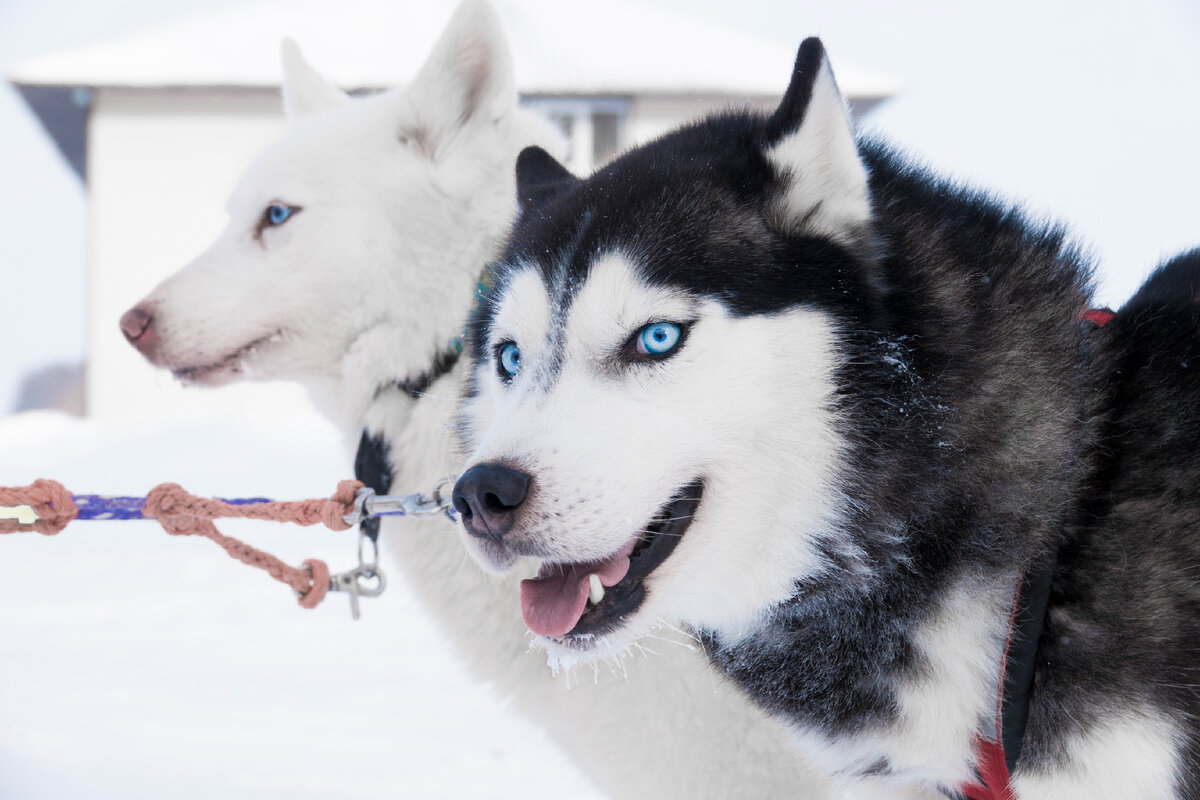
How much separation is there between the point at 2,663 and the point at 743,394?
3.44 m

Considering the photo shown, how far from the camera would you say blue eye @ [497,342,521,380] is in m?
1.37

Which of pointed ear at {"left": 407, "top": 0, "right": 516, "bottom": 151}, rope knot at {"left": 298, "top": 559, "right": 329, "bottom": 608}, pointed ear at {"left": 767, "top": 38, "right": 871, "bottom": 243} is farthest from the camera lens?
pointed ear at {"left": 407, "top": 0, "right": 516, "bottom": 151}

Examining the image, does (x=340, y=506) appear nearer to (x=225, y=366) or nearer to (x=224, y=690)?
(x=225, y=366)

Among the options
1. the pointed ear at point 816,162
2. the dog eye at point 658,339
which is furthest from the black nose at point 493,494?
the pointed ear at point 816,162

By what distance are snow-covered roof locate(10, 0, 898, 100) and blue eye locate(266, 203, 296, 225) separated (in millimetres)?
7007

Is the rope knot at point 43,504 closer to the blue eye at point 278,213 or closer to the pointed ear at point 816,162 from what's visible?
the blue eye at point 278,213

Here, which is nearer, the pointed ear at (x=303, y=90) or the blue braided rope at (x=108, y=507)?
the blue braided rope at (x=108, y=507)

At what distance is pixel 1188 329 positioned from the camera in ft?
4.09

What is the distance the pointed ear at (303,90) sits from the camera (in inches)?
91.8

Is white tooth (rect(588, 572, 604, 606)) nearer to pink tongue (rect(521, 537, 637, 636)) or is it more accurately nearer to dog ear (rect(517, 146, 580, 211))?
pink tongue (rect(521, 537, 637, 636))

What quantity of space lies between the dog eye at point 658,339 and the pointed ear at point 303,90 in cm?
159

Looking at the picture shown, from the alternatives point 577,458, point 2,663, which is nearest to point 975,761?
point 577,458

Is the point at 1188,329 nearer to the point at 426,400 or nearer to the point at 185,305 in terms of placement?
the point at 426,400

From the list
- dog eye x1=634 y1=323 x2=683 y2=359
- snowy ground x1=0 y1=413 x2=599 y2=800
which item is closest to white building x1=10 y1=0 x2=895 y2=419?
snowy ground x1=0 y1=413 x2=599 y2=800
